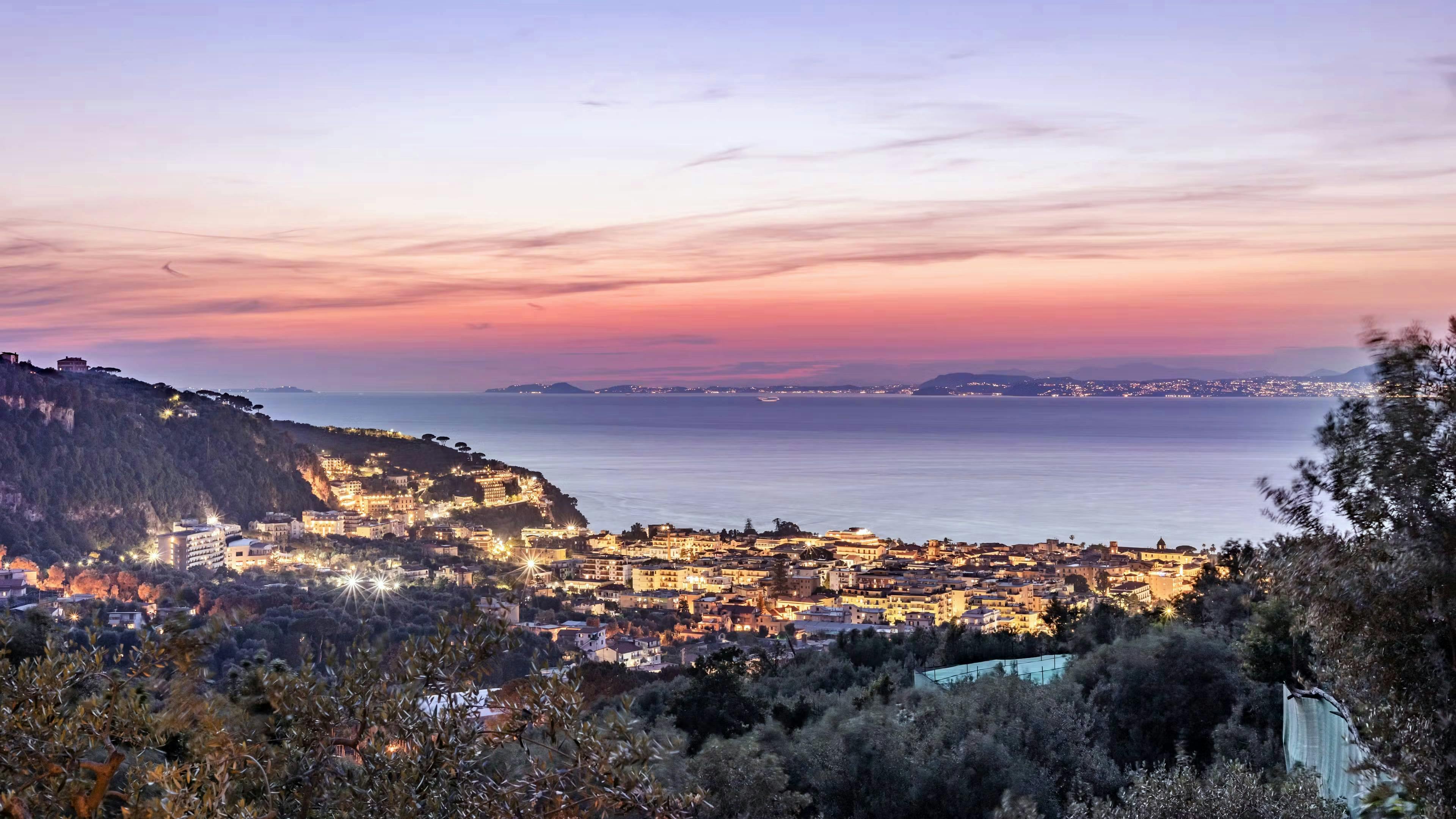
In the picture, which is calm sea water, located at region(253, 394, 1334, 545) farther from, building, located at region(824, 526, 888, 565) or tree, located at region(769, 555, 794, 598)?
tree, located at region(769, 555, 794, 598)

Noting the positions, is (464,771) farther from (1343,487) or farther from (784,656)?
(784,656)

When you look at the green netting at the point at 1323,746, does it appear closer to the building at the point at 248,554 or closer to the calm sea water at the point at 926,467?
the calm sea water at the point at 926,467

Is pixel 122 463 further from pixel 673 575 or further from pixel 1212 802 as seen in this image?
pixel 1212 802

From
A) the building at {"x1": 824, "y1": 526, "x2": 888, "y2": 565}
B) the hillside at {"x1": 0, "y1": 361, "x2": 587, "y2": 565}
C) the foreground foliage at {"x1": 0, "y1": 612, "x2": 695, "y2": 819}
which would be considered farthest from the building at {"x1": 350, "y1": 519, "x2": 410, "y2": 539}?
the foreground foliage at {"x1": 0, "y1": 612, "x2": 695, "y2": 819}

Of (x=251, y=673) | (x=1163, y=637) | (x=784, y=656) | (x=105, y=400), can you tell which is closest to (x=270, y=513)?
(x=105, y=400)

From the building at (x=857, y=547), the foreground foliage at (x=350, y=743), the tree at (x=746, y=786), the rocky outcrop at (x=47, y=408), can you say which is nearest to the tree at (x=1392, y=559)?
the foreground foliage at (x=350, y=743)

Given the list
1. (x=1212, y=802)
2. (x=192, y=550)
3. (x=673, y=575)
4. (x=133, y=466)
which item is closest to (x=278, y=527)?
(x=133, y=466)
